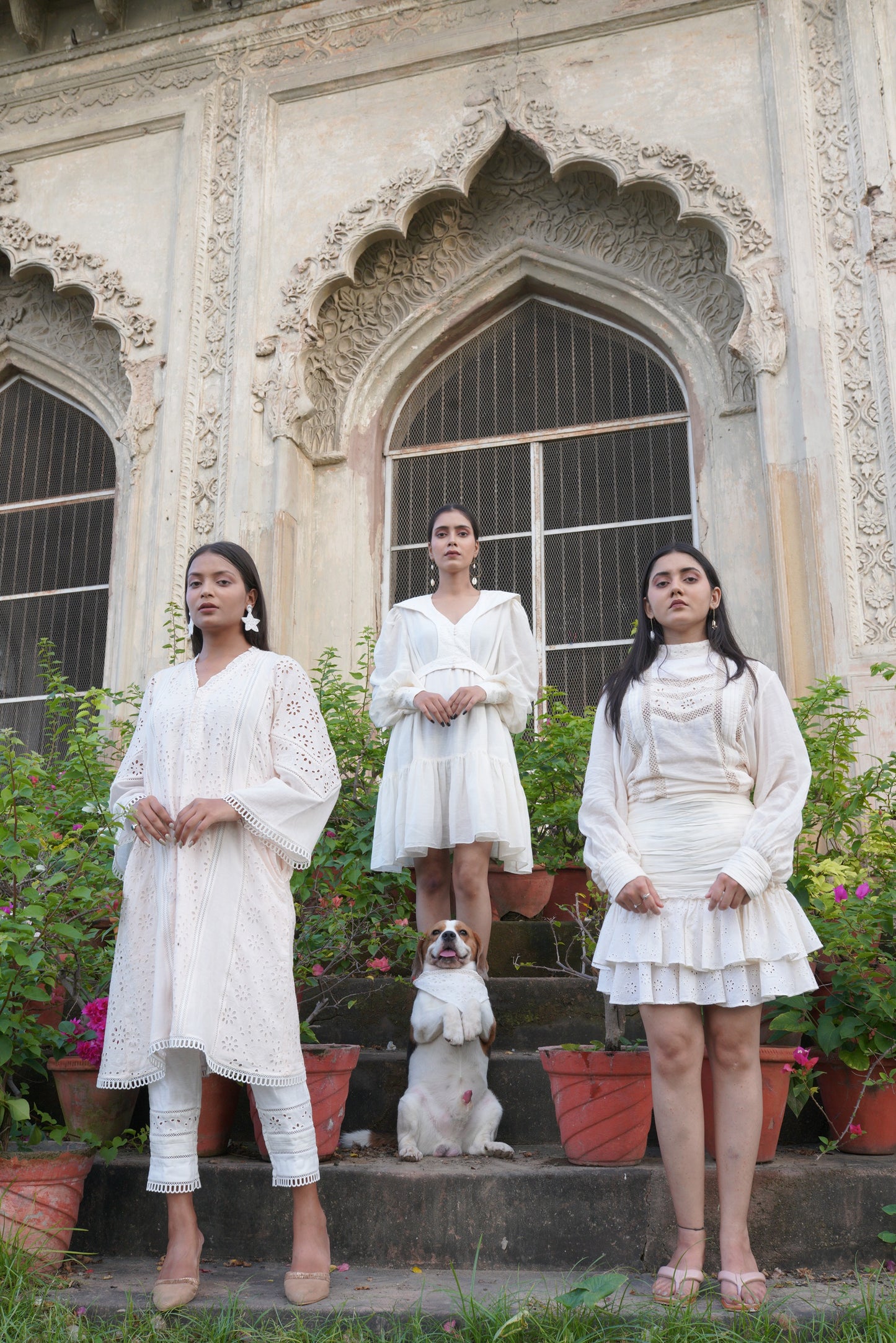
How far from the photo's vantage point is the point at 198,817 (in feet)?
9.66

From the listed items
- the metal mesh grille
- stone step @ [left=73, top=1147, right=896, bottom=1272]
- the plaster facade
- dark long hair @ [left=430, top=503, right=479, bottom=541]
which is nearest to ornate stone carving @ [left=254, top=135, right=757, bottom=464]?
the plaster facade

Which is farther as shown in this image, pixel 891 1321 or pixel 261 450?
pixel 261 450

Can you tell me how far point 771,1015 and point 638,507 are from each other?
4.71 m

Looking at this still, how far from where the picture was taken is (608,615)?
782 cm

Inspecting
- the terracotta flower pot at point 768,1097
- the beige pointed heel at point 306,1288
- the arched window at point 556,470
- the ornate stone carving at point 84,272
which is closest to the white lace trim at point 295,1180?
the beige pointed heel at point 306,1288

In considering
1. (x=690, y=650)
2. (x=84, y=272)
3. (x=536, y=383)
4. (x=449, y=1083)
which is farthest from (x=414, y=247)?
(x=449, y=1083)

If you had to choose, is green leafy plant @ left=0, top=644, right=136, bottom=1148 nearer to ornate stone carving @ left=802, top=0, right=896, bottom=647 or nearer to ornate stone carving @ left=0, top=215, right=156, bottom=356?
ornate stone carving @ left=802, top=0, right=896, bottom=647

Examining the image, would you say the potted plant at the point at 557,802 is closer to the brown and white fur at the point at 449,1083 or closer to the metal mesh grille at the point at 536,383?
the brown and white fur at the point at 449,1083

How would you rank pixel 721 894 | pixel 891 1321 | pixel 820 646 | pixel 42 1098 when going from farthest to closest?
1. pixel 820 646
2. pixel 42 1098
3. pixel 721 894
4. pixel 891 1321

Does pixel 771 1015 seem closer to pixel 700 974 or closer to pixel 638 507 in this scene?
pixel 700 974

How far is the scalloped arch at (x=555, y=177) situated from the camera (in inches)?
285

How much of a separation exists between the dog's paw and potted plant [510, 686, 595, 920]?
1696 mm

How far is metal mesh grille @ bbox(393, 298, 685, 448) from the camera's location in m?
8.20

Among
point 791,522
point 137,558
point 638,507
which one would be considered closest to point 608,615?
point 638,507
